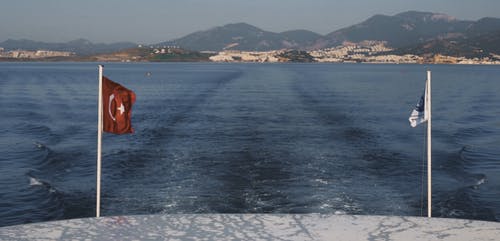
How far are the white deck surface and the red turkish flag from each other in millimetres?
2311

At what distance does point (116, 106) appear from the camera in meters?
12.6

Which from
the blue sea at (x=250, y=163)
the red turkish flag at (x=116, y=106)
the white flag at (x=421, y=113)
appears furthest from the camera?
the blue sea at (x=250, y=163)

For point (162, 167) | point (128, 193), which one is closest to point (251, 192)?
point (128, 193)

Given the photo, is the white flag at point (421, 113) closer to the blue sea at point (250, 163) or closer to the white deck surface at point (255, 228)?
the white deck surface at point (255, 228)

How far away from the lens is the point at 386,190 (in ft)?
69.1

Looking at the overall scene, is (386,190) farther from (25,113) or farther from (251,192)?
(25,113)

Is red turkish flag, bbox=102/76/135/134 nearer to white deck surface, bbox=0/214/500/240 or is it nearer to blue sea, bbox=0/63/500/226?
white deck surface, bbox=0/214/500/240

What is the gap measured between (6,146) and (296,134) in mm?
15913

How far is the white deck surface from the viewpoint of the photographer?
9.84m

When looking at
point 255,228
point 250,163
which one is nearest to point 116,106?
point 255,228

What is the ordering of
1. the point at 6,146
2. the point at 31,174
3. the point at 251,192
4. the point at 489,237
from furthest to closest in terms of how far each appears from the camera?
the point at 6,146 < the point at 31,174 < the point at 251,192 < the point at 489,237

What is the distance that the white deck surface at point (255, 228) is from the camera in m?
9.84

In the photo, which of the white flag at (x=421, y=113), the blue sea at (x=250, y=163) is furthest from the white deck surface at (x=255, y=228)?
the blue sea at (x=250, y=163)

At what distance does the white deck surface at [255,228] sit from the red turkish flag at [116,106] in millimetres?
2311
